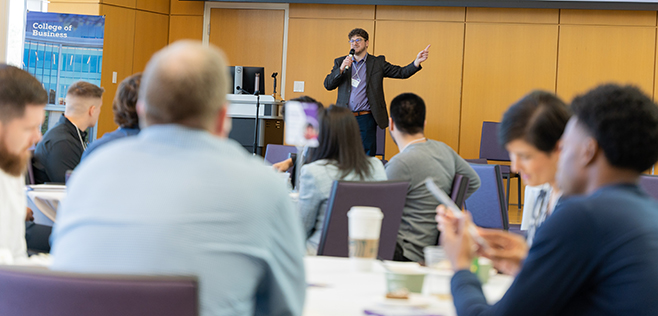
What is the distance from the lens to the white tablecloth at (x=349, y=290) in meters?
1.20

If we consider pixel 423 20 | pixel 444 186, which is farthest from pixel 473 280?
pixel 423 20

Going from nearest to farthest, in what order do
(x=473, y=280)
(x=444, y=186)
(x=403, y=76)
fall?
(x=473, y=280) < (x=444, y=186) < (x=403, y=76)

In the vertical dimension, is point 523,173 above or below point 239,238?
above

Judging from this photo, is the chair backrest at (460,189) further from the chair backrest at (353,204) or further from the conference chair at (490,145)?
the conference chair at (490,145)

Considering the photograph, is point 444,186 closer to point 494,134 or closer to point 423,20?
point 494,134

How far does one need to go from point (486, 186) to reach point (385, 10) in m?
5.13

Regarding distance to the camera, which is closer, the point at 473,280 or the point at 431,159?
the point at 473,280

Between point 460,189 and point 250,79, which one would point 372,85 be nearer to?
point 250,79

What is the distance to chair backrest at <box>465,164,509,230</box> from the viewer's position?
11.5 ft

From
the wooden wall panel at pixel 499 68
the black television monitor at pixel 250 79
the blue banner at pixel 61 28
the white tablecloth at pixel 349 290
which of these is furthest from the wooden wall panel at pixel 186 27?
the white tablecloth at pixel 349 290

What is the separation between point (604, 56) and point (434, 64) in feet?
7.32

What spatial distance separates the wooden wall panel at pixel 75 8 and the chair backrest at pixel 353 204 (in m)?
6.61

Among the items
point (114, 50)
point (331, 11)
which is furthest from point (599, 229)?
point (114, 50)

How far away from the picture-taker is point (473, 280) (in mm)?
1169
